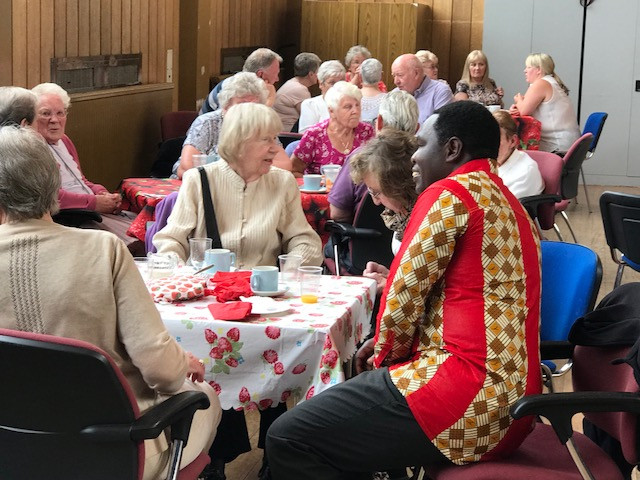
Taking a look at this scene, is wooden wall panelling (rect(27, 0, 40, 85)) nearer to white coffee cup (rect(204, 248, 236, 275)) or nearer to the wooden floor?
the wooden floor

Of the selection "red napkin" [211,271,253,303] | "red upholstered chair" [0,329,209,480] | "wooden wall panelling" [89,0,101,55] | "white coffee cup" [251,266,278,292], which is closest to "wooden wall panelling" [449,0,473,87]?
"wooden wall panelling" [89,0,101,55]

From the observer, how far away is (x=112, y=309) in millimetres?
2244

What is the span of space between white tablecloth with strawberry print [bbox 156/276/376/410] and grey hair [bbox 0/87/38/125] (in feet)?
6.18

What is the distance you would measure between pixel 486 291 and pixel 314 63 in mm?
7376

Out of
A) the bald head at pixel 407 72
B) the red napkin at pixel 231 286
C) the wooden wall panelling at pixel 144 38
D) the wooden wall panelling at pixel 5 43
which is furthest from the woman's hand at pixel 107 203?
the bald head at pixel 407 72

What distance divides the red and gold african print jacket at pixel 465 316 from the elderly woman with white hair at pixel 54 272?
2.04 feet

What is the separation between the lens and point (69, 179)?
17.4 feet

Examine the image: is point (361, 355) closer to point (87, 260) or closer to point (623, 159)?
point (87, 260)

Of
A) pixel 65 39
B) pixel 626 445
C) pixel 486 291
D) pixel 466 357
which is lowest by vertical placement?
pixel 626 445

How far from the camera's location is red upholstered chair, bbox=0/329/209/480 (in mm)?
2047

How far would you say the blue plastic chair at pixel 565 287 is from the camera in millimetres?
3062

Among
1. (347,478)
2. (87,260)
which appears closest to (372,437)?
(347,478)

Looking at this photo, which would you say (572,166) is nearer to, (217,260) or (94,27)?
(94,27)

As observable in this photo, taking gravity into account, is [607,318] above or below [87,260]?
below
